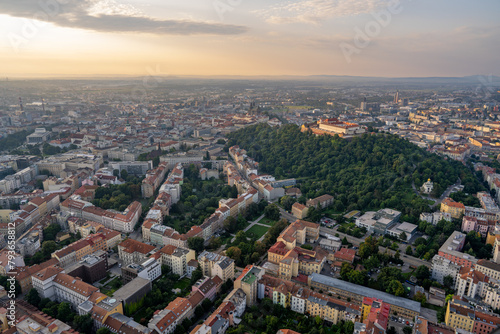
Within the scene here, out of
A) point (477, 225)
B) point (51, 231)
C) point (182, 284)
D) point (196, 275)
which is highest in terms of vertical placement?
point (477, 225)

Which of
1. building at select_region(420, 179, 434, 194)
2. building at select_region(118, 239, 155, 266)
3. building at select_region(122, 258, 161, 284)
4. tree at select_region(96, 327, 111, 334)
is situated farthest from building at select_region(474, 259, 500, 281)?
tree at select_region(96, 327, 111, 334)

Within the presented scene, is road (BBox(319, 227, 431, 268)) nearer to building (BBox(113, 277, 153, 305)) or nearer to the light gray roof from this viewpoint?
the light gray roof

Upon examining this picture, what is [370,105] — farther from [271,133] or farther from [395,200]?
[395,200]

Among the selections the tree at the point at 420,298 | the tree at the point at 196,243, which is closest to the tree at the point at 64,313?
the tree at the point at 196,243

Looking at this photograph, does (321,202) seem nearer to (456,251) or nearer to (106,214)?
(456,251)

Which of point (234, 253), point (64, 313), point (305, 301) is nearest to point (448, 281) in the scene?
point (305, 301)
